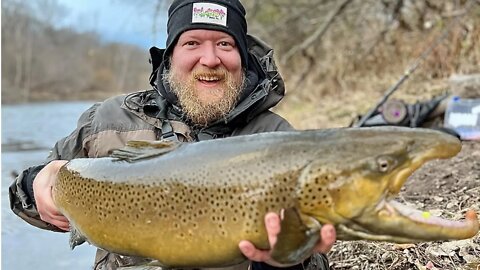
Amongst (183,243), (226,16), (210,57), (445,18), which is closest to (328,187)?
(183,243)

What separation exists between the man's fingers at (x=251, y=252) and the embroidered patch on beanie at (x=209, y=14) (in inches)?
60.1

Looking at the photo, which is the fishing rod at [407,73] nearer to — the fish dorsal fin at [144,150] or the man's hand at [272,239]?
the fish dorsal fin at [144,150]

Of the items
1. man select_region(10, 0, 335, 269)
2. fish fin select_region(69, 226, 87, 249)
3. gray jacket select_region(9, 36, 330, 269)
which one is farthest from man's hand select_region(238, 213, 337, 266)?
gray jacket select_region(9, 36, 330, 269)

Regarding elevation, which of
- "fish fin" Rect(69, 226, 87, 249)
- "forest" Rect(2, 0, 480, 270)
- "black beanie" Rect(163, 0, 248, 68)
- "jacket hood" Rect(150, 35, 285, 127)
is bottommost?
"forest" Rect(2, 0, 480, 270)

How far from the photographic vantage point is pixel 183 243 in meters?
2.24

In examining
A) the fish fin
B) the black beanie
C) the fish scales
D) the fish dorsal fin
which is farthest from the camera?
the black beanie

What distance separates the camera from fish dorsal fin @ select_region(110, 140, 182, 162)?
238 cm

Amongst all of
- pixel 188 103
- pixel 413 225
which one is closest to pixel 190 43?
pixel 188 103

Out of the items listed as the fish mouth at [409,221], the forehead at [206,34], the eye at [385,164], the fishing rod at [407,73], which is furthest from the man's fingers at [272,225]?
the fishing rod at [407,73]

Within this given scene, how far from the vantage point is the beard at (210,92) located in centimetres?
319

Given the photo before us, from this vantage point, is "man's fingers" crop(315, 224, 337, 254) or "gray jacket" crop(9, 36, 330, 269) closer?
"man's fingers" crop(315, 224, 337, 254)

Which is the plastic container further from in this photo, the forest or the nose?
the nose

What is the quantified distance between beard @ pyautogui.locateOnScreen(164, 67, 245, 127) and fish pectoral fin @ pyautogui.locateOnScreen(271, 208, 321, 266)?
1.15 metres

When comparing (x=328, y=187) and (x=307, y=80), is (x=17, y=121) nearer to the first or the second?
(x=307, y=80)
